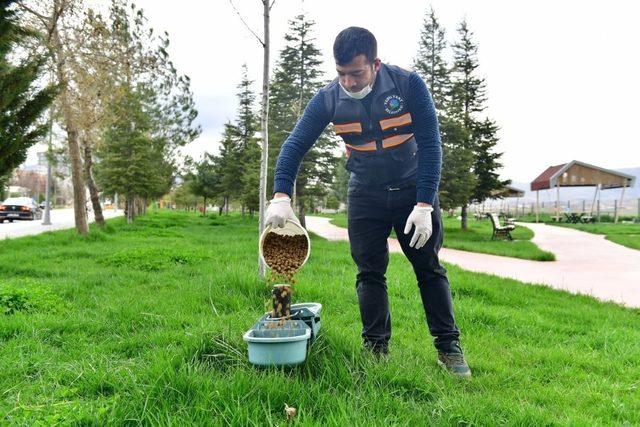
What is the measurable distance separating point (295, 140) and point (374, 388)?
1.51 meters

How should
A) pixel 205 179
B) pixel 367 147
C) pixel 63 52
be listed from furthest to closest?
pixel 205 179
pixel 63 52
pixel 367 147

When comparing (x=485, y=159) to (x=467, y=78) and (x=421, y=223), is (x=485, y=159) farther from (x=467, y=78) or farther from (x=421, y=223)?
(x=421, y=223)

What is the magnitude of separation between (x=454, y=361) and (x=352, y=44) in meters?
1.95

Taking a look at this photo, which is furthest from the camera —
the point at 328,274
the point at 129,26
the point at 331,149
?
the point at 331,149

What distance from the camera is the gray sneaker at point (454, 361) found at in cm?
291

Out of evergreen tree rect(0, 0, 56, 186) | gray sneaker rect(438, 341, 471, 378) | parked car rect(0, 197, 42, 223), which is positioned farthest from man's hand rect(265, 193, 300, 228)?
parked car rect(0, 197, 42, 223)

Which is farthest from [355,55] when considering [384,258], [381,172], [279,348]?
[279,348]

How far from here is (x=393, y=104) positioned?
2848mm

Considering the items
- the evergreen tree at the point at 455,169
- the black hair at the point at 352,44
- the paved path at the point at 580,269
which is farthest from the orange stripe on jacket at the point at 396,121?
the evergreen tree at the point at 455,169

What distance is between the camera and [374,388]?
8.07 feet

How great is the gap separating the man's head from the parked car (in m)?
28.9

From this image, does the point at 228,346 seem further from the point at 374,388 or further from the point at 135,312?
the point at 135,312

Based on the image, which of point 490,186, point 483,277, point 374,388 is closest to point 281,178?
point 374,388

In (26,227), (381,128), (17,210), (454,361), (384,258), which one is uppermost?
(381,128)
